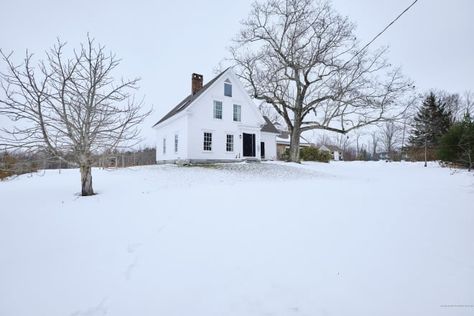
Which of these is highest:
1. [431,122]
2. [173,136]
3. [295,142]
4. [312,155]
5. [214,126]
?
[431,122]

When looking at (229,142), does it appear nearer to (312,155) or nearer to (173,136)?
(173,136)

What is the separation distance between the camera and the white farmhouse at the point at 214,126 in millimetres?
15422

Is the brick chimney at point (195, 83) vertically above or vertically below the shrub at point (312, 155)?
above

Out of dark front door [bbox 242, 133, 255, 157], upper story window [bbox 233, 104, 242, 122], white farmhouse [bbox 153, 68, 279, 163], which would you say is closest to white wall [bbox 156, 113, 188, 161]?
white farmhouse [bbox 153, 68, 279, 163]

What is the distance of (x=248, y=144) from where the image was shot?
18.1 metres

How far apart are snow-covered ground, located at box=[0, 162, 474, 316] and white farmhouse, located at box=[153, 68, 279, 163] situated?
34.1 ft

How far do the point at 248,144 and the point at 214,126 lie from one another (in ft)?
11.1

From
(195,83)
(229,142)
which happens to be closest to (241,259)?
(229,142)

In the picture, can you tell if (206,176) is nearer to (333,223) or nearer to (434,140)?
(333,223)

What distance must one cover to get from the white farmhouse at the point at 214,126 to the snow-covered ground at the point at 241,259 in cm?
1041

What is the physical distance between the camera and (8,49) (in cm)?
638

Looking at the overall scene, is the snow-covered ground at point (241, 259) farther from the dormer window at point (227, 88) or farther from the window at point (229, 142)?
the dormer window at point (227, 88)

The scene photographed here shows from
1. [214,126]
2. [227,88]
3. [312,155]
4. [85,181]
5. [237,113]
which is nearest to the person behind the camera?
[85,181]

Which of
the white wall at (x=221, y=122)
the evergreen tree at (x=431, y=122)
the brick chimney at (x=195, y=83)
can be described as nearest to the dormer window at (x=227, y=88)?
the white wall at (x=221, y=122)
